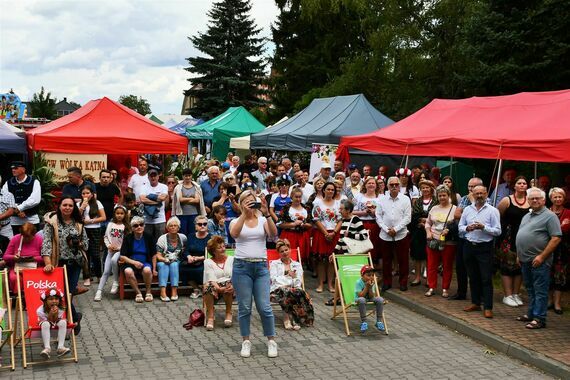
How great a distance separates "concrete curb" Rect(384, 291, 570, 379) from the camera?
6668 millimetres

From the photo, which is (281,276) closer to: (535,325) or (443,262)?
(443,262)

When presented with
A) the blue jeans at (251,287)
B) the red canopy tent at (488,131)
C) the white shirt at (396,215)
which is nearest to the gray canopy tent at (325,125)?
the red canopy tent at (488,131)

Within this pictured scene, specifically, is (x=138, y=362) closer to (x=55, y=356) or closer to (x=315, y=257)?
(x=55, y=356)

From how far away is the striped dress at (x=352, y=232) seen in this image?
9.79m

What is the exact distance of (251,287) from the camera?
23.3 ft

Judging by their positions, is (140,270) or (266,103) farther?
(266,103)

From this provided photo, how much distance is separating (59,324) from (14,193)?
4.26 metres

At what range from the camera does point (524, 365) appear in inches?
278

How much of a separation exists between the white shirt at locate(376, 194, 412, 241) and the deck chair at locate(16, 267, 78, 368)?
4922mm

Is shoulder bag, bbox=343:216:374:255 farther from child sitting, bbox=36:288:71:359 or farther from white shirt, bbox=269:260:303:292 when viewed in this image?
child sitting, bbox=36:288:71:359

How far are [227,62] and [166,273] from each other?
39.4 metres

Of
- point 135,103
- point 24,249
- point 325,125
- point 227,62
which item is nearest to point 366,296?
point 24,249

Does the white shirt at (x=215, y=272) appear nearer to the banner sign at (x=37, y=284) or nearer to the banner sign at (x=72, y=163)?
the banner sign at (x=37, y=284)

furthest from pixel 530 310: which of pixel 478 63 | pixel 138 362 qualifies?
pixel 478 63
